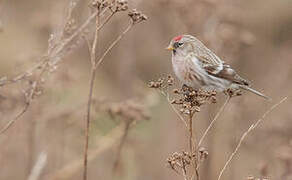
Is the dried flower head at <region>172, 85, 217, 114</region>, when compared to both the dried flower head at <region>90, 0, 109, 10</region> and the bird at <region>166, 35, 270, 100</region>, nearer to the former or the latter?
the dried flower head at <region>90, 0, 109, 10</region>

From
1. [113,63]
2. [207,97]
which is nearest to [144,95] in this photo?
[207,97]

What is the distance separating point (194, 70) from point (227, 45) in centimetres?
129

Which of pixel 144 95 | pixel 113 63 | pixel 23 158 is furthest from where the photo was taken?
pixel 113 63

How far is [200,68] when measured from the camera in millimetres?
5406

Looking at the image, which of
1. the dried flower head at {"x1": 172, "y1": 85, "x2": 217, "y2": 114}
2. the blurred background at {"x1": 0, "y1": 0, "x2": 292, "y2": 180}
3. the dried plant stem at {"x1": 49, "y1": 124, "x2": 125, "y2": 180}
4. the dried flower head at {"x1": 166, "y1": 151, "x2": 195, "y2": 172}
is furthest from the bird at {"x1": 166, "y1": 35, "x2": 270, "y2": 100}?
the dried flower head at {"x1": 166, "y1": 151, "x2": 195, "y2": 172}

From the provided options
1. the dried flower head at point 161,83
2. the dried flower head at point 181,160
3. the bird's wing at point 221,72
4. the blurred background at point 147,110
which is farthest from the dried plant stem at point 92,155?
the dried flower head at point 181,160

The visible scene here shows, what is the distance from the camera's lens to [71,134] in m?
6.72

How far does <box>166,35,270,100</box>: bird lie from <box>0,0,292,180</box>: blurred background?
43cm

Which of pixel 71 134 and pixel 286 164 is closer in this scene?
pixel 286 164

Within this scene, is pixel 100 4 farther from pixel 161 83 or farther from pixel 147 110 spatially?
pixel 147 110

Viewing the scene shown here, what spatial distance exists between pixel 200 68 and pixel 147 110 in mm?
529

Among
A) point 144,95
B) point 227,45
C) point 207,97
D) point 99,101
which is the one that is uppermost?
point 227,45

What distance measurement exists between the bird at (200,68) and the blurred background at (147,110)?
432 mm

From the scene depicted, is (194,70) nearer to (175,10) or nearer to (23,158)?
(175,10)
